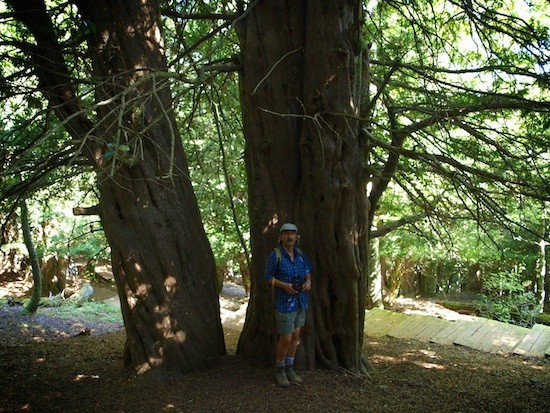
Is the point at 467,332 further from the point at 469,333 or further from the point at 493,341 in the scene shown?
the point at 493,341

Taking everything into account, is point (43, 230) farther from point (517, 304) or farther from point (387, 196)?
point (517, 304)

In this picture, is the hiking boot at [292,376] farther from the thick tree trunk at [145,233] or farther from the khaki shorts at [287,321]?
the thick tree trunk at [145,233]

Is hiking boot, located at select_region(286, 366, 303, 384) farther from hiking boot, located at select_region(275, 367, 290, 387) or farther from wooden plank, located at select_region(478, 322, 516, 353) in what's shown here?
wooden plank, located at select_region(478, 322, 516, 353)

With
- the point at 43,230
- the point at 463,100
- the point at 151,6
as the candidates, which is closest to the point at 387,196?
the point at 463,100

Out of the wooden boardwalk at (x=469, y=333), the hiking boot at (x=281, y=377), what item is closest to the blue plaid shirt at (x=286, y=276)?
the hiking boot at (x=281, y=377)

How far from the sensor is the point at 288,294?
14.9ft

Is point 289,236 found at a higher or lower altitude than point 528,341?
higher

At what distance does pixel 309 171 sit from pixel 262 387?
7.40 feet

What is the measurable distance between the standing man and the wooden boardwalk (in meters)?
4.48

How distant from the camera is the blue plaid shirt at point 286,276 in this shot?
4559 millimetres

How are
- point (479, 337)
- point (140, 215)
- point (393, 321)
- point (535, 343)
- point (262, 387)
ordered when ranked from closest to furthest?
point (262, 387) < point (140, 215) < point (535, 343) < point (479, 337) < point (393, 321)

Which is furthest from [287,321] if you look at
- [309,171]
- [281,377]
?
[309,171]

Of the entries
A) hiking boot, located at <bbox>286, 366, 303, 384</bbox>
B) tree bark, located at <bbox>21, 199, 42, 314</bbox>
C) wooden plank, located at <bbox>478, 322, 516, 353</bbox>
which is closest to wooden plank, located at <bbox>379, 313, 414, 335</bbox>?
wooden plank, located at <bbox>478, 322, 516, 353</bbox>

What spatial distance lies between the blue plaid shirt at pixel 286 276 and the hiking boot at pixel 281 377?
24.3 inches
